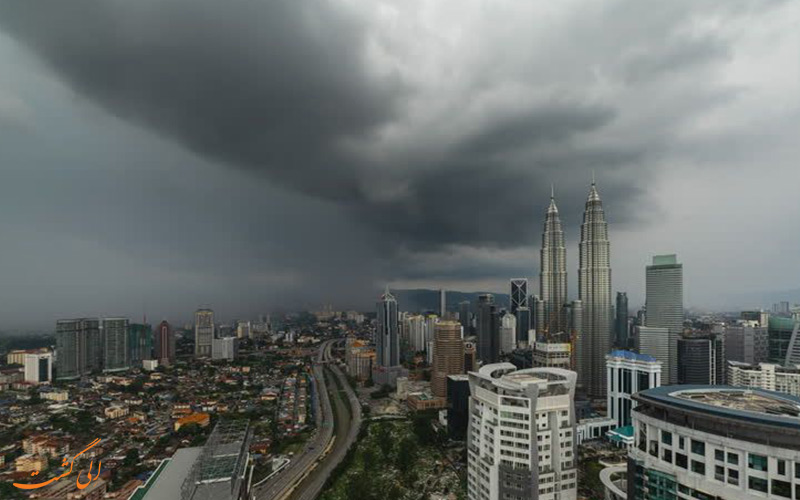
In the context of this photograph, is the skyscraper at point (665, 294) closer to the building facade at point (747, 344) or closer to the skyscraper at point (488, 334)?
the building facade at point (747, 344)

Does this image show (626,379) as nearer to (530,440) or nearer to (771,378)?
(771,378)

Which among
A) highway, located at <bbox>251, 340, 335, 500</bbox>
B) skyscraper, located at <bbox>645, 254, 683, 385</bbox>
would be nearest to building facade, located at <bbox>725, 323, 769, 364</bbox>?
skyscraper, located at <bbox>645, 254, 683, 385</bbox>

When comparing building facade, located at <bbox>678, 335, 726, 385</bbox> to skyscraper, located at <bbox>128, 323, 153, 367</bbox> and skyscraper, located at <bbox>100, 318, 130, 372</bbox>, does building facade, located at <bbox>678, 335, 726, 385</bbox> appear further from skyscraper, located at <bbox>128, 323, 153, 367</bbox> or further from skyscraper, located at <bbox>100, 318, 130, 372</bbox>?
skyscraper, located at <bbox>128, 323, 153, 367</bbox>

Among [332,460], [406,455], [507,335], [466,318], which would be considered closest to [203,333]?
[332,460]

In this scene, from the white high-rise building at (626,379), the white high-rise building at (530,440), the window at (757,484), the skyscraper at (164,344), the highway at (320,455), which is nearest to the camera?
the window at (757,484)

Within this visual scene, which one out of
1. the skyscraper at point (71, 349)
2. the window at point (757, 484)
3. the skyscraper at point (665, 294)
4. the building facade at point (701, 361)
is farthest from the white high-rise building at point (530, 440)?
the skyscraper at point (71, 349)
